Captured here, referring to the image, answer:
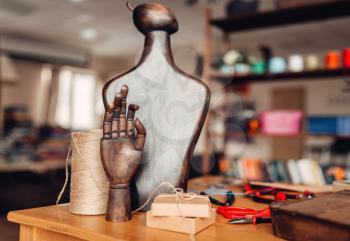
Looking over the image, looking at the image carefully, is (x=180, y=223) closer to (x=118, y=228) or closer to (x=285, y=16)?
(x=118, y=228)

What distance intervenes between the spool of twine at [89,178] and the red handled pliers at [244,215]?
0.99 ft

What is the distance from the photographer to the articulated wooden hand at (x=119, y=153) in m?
0.82

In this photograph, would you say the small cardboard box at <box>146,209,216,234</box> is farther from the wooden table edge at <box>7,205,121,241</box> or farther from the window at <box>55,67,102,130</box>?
the window at <box>55,67,102,130</box>

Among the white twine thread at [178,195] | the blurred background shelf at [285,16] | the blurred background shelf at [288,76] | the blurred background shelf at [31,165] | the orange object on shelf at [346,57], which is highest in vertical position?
the blurred background shelf at [285,16]

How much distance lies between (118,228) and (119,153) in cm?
16

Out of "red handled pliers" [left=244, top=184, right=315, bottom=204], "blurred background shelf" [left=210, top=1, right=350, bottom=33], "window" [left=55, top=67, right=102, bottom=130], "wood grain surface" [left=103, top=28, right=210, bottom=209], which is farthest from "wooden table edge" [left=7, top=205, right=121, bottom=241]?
"window" [left=55, top=67, right=102, bottom=130]

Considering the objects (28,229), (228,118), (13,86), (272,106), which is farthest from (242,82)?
(13,86)

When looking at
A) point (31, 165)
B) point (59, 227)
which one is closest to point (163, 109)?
point (59, 227)

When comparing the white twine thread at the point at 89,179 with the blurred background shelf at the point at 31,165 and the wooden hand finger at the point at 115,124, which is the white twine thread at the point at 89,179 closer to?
the wooden hand finger at the point at 115,124

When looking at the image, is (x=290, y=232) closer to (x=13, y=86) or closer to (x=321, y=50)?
(x=321, y=50)

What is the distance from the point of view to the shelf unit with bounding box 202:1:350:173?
270cm

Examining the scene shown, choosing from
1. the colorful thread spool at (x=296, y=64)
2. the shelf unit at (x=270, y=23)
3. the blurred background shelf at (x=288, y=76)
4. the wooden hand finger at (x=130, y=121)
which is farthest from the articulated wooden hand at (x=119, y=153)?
the colorful thread spool at (x=296, y=64)

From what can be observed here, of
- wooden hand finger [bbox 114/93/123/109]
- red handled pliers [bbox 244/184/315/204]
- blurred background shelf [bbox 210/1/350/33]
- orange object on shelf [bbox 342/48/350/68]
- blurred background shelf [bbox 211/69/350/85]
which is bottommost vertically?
red handled pliers [bbox 244/184/315/204]

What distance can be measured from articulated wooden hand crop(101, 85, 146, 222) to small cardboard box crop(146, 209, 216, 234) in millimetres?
83
